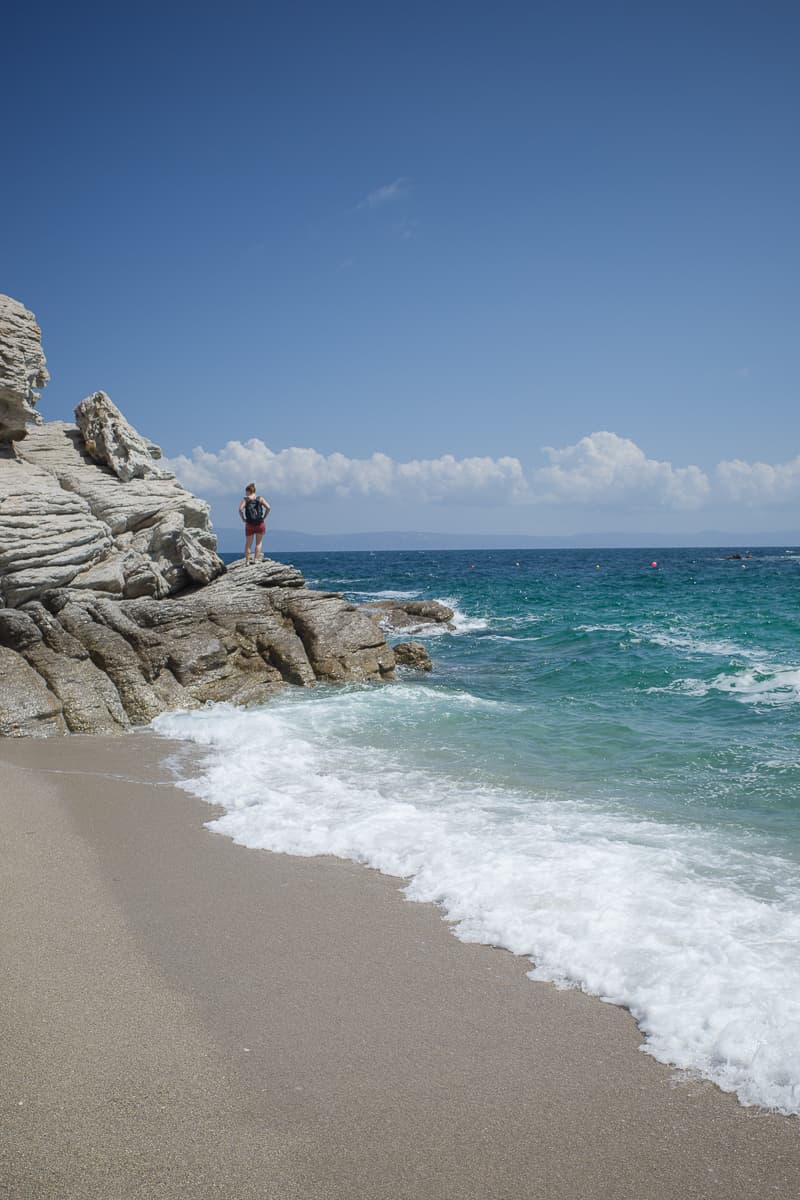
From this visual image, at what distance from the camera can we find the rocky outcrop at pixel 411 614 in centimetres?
3155

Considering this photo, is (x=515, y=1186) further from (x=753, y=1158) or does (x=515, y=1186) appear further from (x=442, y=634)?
(x=442, y=634)

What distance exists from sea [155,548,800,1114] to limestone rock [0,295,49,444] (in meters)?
8.73

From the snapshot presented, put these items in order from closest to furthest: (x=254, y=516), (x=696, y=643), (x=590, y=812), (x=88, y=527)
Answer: (x=590, y=812) → (x=88, y=527) → (x=254, y=516) → (x=696, y=643)

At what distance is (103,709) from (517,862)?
9.73 metres

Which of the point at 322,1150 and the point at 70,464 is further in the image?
the point at 70,464

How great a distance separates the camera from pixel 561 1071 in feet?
13.7

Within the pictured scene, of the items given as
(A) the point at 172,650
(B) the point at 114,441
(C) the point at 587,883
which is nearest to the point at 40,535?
(A) the point at 172,650

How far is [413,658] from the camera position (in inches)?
833

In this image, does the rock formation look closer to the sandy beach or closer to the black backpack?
the black backpack

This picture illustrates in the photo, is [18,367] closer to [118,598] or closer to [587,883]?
[118,598]

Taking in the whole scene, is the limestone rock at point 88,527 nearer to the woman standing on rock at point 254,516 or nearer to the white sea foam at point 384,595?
the woman standing on rock at point 254,516

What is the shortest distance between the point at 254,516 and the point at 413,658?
19.8ft

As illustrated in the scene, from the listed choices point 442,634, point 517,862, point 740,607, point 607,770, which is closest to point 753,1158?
point 517,862

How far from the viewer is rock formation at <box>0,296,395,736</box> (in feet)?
47.6
